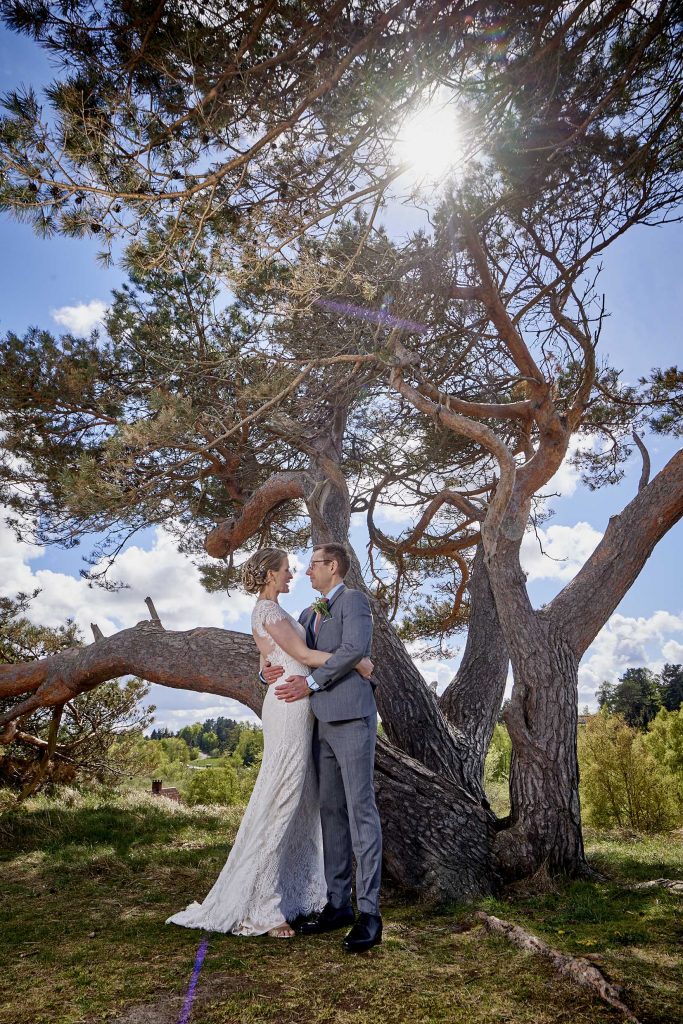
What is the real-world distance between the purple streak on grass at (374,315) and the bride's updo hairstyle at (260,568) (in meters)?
2.72

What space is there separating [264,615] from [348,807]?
1106mm

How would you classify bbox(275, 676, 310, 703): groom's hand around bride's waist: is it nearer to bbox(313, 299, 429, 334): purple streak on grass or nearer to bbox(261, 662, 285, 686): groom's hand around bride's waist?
bbox(261, 662, 285, 686): groom's hand around bride's waist

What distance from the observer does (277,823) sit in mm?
3762

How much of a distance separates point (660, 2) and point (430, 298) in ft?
8.16

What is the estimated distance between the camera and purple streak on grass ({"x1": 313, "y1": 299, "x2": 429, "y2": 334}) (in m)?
6.07

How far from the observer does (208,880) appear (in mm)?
5355

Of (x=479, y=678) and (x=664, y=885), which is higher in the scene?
(x=479, y=678)

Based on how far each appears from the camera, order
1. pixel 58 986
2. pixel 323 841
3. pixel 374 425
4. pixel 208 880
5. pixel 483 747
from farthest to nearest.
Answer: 1. pixel 374 425
2. pixel 483 747
3. pixel 208 880
4. pixel 323 841
5. pixel 58 986

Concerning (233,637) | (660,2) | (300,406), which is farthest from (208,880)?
(660,2)

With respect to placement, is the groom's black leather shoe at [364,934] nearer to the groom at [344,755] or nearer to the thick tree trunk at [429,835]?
the groom at [344,755]

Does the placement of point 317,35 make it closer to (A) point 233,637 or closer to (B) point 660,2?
(B) point 660,2

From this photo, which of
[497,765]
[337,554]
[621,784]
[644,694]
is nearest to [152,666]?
[337,554]

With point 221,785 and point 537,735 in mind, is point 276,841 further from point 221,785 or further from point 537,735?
point 221,785

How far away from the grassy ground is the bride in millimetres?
131
